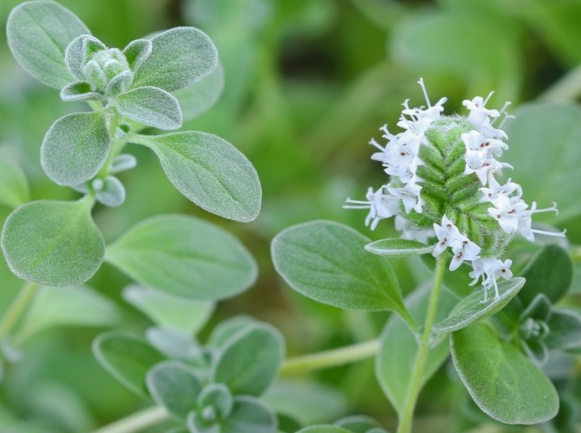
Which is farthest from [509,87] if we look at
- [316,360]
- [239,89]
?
[316,360]

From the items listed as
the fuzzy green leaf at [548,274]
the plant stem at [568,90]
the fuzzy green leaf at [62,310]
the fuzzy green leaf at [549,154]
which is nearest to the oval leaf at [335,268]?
the fuzzy green leaf at [548,274]

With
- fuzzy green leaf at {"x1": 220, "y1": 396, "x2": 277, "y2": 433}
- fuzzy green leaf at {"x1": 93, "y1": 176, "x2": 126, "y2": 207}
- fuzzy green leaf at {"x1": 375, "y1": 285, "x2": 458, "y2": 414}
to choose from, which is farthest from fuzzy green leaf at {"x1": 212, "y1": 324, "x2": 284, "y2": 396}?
fuzzy green leaf at {"x1": 93, "y1": 176, "x2": 126, "y2": 207}

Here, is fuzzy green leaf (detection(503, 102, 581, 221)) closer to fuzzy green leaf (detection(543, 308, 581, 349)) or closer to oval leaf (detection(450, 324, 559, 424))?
fuzzy green leaf (detection(543, 308, 581, 349))

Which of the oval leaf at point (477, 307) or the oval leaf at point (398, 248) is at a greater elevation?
the oval leaf at point (398, 248)

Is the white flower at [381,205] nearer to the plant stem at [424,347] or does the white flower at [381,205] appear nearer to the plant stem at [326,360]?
the plant stem at [424,347]

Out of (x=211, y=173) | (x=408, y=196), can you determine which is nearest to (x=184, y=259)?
(x=211, y=173)

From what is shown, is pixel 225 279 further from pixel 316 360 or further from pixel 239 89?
pixel 239 89
